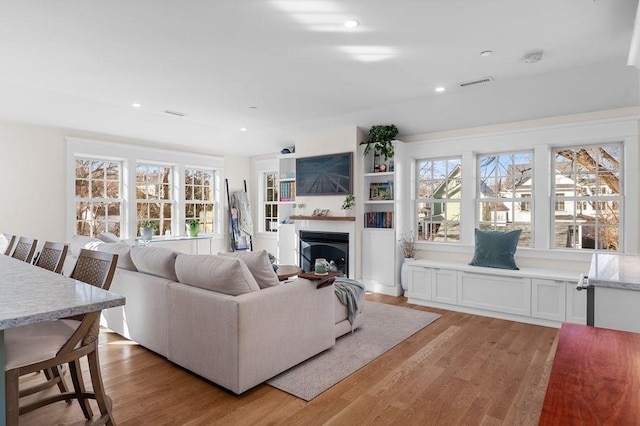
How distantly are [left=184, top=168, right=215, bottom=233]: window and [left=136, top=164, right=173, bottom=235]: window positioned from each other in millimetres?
334

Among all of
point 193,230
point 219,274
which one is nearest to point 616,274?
point 219,274

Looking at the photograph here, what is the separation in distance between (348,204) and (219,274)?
329 cm

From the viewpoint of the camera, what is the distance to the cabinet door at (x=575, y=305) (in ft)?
12.4

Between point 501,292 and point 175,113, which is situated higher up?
point 175,113

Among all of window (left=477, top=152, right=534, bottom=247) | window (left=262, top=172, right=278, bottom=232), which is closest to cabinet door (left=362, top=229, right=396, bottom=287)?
window (left=477, top=152, right=534, bottom=247)

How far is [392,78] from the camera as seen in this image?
3977 mm

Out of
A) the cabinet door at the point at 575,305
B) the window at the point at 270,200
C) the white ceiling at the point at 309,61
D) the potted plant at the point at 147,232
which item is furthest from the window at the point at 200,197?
the cabinet door at the point at 575,305

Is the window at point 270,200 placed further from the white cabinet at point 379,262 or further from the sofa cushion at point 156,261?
the sofa cushion at point 156,261

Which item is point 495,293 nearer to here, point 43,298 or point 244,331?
point 244,331

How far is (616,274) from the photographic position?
204 cm

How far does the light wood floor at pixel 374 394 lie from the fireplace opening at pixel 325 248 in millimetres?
2433

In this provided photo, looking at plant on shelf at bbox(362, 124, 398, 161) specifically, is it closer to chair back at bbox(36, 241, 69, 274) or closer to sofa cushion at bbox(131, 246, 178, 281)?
sofa cushion at bbox(131, 246, 178, 281)

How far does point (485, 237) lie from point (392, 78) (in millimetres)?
2327

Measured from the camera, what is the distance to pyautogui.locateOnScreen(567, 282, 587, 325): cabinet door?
3.78 metres
